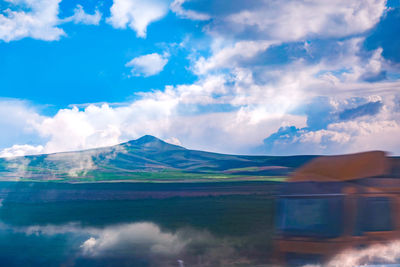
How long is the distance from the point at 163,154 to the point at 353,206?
100 meters

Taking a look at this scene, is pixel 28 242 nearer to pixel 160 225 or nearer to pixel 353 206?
pixel 160 225

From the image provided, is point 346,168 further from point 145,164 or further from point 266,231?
point 145,164

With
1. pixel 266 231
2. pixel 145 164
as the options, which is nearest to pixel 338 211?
pixel 266 231

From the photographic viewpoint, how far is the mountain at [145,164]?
7194 cm

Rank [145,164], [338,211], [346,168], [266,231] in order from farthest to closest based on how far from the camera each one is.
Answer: [145,164]
[266,231]
[346,168]
[338,211]

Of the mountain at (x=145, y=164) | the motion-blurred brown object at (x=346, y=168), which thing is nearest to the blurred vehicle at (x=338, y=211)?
the motion-blurred brown object at (x=346, y=168)

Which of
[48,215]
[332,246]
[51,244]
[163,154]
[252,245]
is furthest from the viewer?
[163,154]

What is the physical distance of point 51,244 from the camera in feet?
41.3

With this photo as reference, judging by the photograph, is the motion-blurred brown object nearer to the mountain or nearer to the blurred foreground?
the blurred foreground

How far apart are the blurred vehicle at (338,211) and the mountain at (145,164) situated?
197 feet

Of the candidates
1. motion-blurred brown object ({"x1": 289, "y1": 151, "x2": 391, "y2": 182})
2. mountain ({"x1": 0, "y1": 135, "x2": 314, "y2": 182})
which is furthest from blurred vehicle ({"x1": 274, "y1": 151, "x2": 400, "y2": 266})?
mountain ({"x1": 0, "y1": 135, "x2": 314, "y2": 182})

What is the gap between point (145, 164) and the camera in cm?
9738

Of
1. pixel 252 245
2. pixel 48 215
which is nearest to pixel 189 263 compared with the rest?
pixel 252 245

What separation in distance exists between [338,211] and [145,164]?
3666 inches
